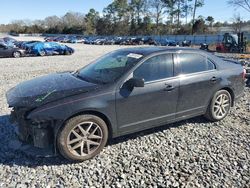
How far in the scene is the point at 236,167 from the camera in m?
3.80

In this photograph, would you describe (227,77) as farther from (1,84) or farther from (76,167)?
(1,84)

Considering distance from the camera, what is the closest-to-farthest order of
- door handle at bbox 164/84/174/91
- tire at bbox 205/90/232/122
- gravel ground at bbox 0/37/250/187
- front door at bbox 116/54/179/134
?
gravel ground at bbox 0/37/250/187 < front door at bbox 116/54/179/134 < door handle at bbox 164/84/174/91 < tire at bbox 205/90/232/122

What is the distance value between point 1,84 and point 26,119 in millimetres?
6406

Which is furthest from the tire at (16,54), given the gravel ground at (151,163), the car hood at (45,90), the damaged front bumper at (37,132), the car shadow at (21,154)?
the damaged front bumper at (37,132)

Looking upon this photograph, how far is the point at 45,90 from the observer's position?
A: 13.4 ft

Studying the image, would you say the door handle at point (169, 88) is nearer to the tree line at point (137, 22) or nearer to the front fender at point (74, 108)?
the front fender at point (74, 108)

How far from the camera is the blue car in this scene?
23.1 meters

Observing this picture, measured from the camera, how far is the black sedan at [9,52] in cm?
2112

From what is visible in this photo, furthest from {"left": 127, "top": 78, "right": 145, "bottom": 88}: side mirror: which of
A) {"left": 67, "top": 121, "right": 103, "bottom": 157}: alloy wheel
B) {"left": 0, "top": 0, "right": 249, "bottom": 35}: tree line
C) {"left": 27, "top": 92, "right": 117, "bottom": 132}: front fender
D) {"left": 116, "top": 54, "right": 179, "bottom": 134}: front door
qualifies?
{"left": 0, "top": 0, "right": 249, "bottom": 35}: tree line

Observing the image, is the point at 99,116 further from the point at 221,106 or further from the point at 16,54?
the point at 16,54

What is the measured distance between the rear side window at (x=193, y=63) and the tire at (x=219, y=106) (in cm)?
60

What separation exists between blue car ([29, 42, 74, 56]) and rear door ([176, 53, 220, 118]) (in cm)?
2022

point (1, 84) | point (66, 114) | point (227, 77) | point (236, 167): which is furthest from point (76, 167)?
point (1, 84)

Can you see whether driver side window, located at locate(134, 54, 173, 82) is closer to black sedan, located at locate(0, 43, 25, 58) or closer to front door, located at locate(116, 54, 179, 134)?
front door, located at locate(116, 54, 179, 134)
